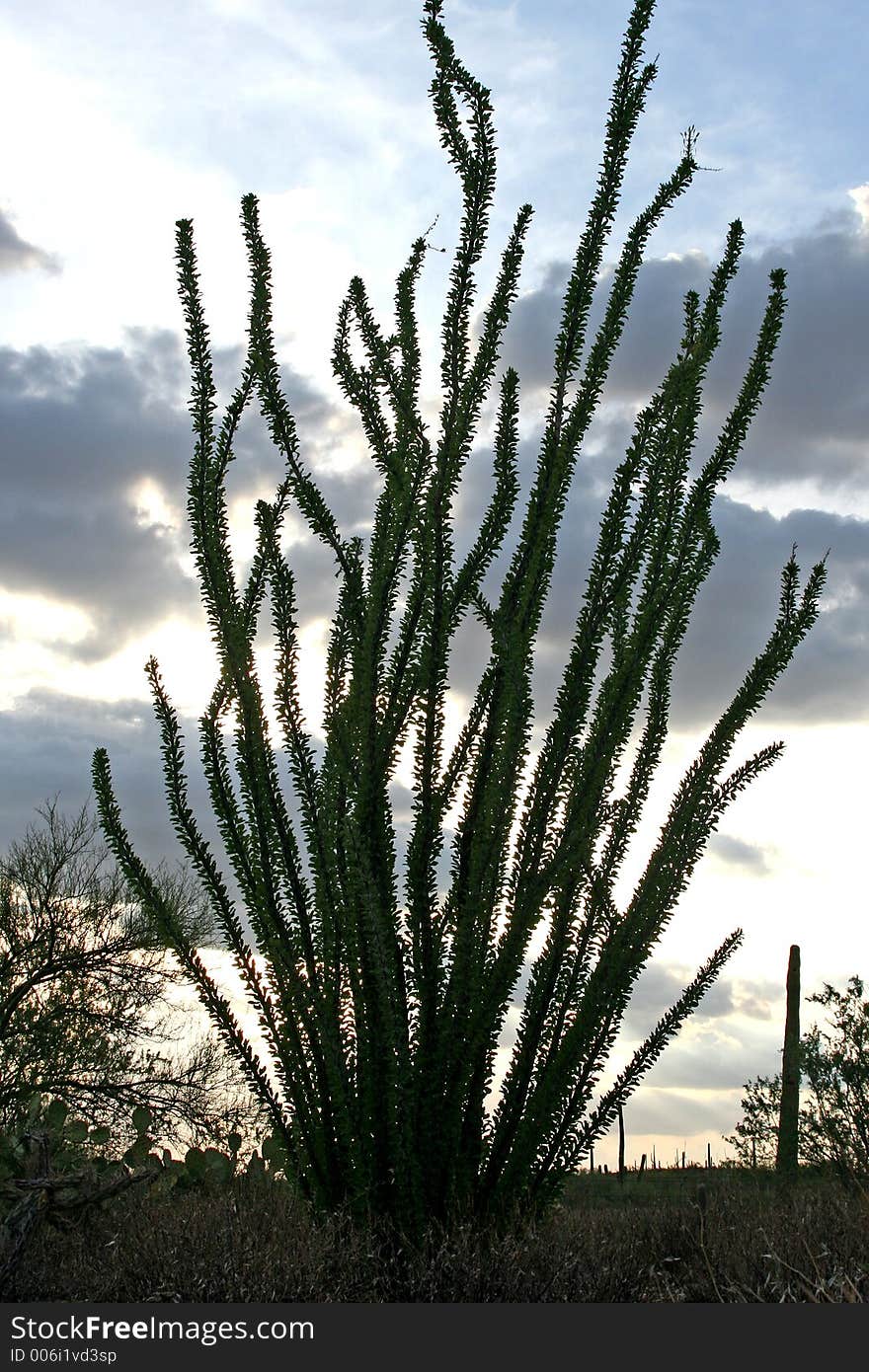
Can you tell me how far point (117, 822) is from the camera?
5.85 metres

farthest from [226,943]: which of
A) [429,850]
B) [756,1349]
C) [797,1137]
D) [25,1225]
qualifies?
[797,1137]

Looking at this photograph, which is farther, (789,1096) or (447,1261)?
(789,1096)

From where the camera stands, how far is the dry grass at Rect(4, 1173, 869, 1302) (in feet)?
15.2

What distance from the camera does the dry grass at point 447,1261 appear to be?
4.64 metres

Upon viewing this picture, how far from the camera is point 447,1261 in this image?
467 centimetres

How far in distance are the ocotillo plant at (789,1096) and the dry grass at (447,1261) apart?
28.4 ft

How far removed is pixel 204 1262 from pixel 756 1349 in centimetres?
218

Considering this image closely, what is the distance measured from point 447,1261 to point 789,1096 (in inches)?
440

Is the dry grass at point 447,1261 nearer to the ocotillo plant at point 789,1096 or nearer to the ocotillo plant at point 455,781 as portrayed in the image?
the ocotillo plant at point 455,781

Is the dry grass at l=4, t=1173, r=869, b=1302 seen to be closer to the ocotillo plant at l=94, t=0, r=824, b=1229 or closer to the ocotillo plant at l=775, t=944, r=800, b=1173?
the ocotillo plant at l=94, t=0, r=824, b=1229

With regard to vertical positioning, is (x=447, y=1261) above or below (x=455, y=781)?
below

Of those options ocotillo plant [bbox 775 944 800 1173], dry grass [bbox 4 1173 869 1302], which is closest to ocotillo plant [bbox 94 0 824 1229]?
dry grass [bbox 4 1173 869 1302]

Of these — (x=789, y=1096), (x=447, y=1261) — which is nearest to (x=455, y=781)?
(x=447, y=1261)

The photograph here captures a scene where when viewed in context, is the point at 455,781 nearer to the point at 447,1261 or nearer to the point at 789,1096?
the point at 447,1261
